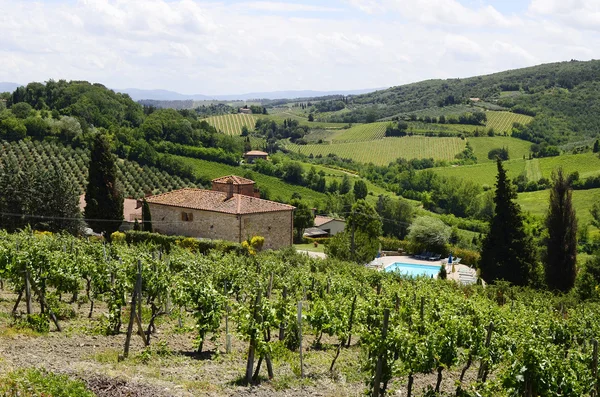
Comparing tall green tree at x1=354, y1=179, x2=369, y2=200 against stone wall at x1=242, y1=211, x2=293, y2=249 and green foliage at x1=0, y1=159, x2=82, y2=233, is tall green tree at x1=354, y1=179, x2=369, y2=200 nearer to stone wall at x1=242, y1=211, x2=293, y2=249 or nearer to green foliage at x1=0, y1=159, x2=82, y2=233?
stone wall at x1=242, y1=211, x2=293, y2=249

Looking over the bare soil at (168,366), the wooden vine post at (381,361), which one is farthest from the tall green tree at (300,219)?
the wooden vine post at (381,361)

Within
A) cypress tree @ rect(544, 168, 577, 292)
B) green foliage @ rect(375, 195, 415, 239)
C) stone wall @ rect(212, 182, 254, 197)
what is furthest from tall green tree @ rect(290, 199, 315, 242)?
cypress tree @ rect(544, 168, 577, 292)

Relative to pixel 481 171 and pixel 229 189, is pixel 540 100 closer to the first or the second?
pixel 481 171

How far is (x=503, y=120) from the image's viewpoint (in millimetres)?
134625

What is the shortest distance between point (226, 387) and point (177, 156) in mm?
65116

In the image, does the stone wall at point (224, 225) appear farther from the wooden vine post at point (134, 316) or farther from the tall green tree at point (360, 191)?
the tall green tree at point (360, 191)

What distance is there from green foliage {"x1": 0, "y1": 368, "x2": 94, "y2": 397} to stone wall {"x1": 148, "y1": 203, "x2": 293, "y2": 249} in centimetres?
2346

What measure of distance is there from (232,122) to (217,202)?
116m

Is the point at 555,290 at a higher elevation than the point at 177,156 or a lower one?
lower

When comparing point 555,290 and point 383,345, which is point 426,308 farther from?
point 555,290

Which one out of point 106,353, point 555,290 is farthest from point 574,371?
point 555,290

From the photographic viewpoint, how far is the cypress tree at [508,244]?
91.8 ft

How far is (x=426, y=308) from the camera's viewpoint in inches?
573

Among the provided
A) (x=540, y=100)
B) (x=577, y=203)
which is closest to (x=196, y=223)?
(x=577, y=203)
